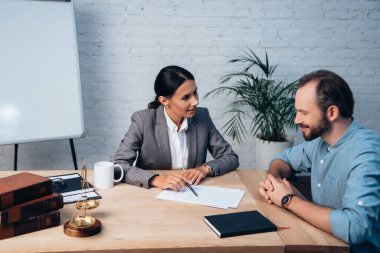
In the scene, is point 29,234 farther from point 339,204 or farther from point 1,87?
point 1,87

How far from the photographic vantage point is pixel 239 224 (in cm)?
129

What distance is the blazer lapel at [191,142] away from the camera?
83.7 inches

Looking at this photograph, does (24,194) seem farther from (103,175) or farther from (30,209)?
→ (103,175)

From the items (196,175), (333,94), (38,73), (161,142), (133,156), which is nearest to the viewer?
(333,94)

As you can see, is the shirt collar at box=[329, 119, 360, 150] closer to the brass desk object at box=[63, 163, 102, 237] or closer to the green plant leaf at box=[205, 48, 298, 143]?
the brass desk object at box=[63, 163, 102, 237]

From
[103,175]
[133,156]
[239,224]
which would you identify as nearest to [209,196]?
[239,224]

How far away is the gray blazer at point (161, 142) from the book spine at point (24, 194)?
65cm

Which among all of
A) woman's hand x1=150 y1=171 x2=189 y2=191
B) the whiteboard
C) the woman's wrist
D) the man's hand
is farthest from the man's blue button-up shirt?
the whiteboard

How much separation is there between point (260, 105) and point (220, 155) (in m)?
1.08

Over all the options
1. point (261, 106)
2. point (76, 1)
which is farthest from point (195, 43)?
point (76, 1)

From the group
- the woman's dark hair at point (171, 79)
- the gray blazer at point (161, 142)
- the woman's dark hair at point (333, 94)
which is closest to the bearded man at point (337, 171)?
the woman's dark hair at point (333, 94)

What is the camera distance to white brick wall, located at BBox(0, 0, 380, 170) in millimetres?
3154

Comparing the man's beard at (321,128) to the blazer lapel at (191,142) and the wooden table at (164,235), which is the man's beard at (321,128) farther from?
the blazer lapel at (191,142)

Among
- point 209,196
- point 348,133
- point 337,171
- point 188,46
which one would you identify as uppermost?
point 188,46
